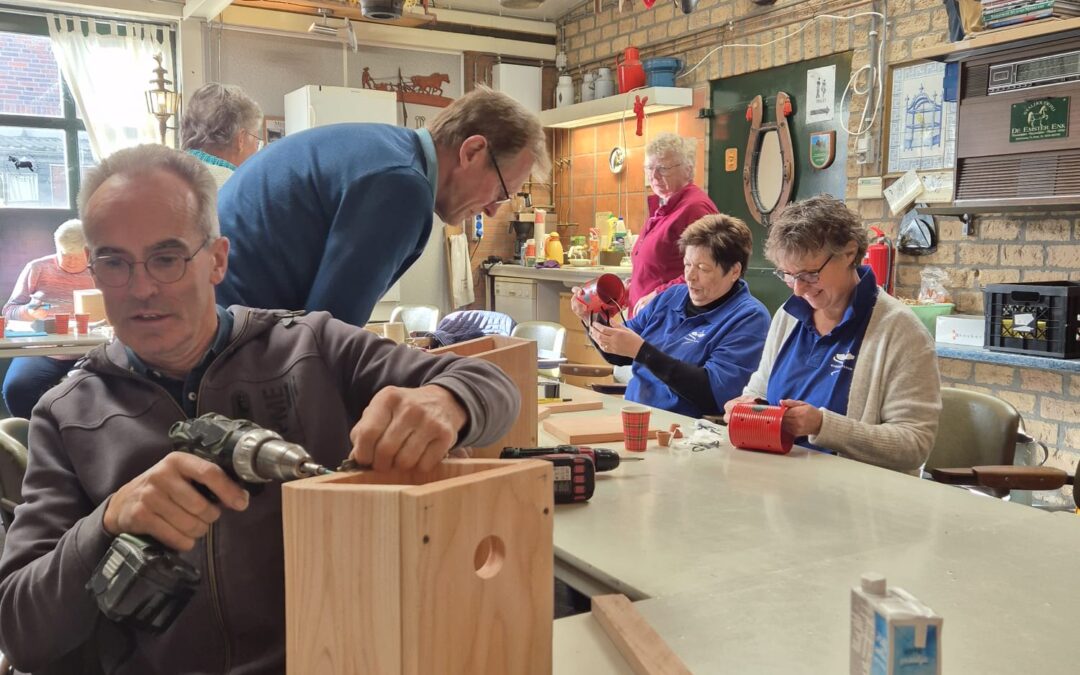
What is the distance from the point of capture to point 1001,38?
355 centimetres

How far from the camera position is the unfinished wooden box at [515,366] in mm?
1669

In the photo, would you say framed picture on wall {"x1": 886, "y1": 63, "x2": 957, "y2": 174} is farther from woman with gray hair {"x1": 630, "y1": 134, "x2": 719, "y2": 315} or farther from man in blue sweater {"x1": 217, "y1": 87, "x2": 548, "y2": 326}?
man in blue sweater {"x1": 217, "y1": 87, "x2": 548, "y2": 326}

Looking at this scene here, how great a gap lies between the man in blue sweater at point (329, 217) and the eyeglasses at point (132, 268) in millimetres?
408

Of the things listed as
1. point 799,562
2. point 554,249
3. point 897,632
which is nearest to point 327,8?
point 554,249

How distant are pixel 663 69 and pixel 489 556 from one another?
572 centimetres

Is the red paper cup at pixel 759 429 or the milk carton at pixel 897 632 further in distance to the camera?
the red paper cup at pixel 759 429

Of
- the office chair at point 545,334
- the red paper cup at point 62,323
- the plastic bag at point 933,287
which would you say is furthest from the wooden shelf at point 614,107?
the red paper cup at point 62,323

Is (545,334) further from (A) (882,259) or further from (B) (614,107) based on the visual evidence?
(B) (614,107)

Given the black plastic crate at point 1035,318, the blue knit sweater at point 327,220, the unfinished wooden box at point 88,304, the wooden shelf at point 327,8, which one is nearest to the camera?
the blue knit sweater at point 327,220

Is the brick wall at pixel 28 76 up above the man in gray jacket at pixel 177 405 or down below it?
above

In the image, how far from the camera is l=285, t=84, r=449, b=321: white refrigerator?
626 centimetres

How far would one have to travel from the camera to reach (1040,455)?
382 centimetres

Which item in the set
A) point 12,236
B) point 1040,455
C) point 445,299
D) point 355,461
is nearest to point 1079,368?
point 1040,455

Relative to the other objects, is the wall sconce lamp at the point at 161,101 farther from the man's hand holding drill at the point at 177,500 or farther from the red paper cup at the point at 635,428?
the man's hand holding drill at the point at 177,500
